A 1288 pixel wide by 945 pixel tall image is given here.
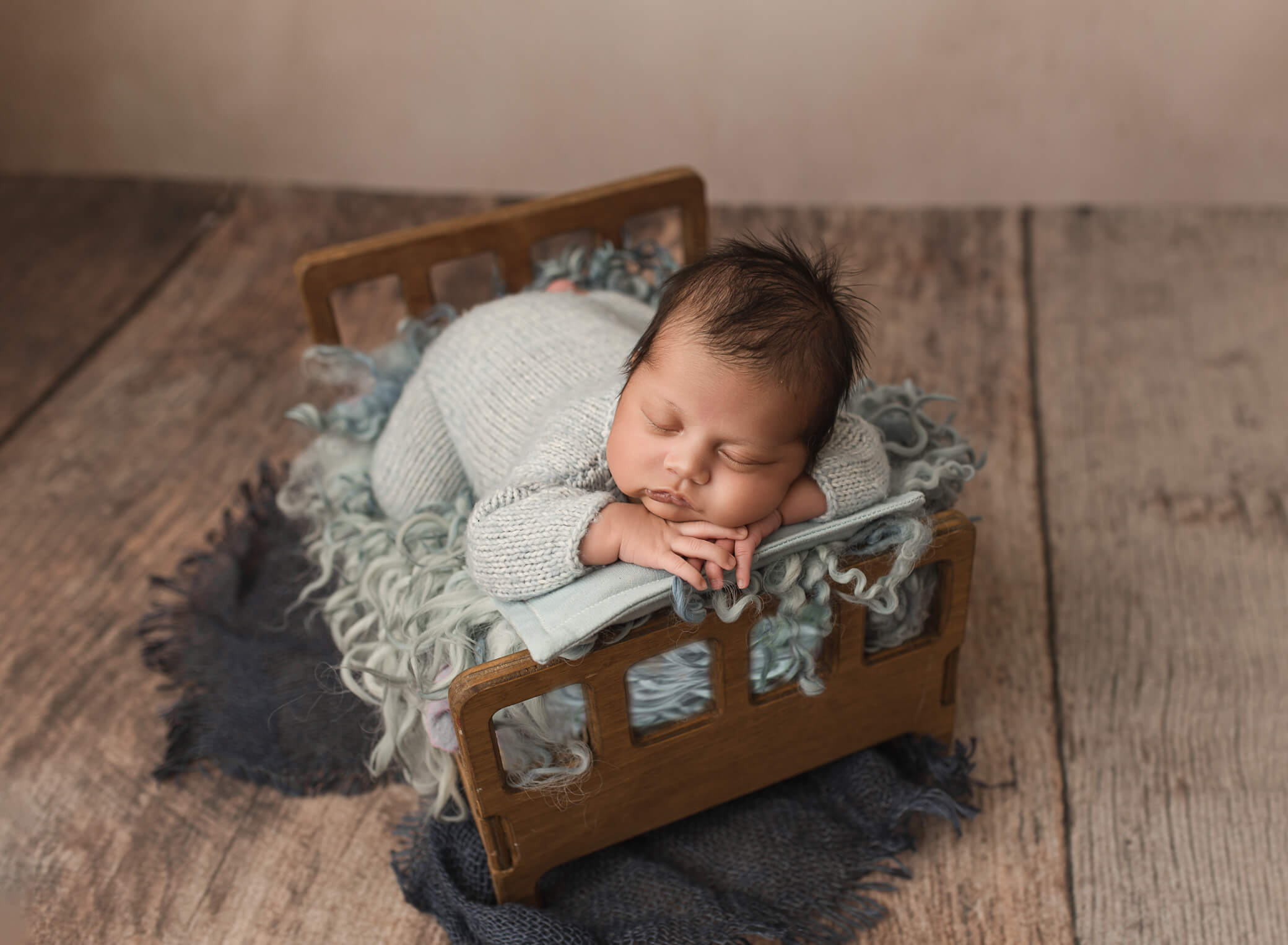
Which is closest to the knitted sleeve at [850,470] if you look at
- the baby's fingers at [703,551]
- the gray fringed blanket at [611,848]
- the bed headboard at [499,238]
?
the baby's fingers at [703,551]

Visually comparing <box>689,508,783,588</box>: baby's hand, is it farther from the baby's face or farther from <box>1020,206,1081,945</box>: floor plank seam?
<box>1020,206,1081,945</box>: floor plank seam

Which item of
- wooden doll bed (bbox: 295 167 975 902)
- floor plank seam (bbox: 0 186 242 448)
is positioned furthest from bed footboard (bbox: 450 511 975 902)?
floor plank seam (bbox: 0 186 242 448)

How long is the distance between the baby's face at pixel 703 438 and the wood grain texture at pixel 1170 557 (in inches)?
19.5

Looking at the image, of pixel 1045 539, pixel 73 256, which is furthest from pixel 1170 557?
pixel 73 256

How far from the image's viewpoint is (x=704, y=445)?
838 mm

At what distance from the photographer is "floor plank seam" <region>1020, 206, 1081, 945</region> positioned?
41.0 inches

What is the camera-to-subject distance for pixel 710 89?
2033 millimetres

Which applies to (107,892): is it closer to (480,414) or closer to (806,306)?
(480,414)

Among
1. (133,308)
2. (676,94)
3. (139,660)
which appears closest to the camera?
(139,660)

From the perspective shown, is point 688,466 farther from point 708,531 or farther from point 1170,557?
point 1170,557

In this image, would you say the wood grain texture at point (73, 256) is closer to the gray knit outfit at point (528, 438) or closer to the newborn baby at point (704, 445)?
the gray knit outfit at point (528, 438)

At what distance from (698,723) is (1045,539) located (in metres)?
0.62

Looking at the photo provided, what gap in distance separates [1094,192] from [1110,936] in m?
1.45

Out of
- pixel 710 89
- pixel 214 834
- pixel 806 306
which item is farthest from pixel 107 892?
pixel 710 89
